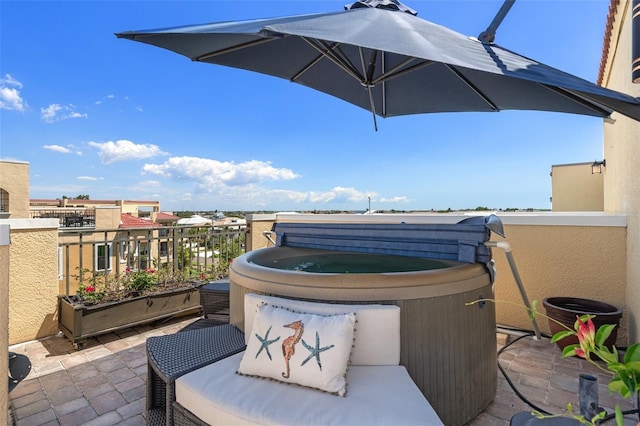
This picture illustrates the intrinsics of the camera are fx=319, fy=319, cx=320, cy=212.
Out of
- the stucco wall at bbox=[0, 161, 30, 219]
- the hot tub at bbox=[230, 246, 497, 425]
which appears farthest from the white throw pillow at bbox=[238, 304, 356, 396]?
the stucco wall at bbox=[0, 161, 30, 219]

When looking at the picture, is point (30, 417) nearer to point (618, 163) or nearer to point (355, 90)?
point (355, 90)

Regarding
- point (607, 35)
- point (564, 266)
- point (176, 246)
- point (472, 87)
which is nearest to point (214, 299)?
point (176, 246)

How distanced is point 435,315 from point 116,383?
2.84 meters

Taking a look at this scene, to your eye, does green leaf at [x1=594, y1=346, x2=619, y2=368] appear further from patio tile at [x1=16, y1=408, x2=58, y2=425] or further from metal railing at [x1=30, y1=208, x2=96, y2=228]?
metal railing at [x1=30, y1=208, x2=96, y2=228]

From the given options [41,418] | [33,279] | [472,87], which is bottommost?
[41,418]

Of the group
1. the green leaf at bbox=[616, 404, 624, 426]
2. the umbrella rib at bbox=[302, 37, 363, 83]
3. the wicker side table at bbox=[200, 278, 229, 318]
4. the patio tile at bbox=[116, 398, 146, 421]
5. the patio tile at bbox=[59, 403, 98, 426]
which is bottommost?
the patio tile at bbox=[59, 403, 98, 426]

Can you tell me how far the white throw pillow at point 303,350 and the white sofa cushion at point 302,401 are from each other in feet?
0.18

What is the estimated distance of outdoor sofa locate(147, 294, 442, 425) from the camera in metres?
1.56

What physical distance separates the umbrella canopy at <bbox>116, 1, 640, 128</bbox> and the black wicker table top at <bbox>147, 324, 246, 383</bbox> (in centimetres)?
200

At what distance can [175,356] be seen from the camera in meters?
2.13

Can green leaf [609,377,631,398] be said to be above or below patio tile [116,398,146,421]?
above

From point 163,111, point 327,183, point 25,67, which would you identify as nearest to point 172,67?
point 163,111

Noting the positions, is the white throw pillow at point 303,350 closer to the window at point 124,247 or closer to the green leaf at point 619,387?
the green leaf at point 619,387

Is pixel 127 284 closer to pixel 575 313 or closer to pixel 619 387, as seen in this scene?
pixel 619 387
